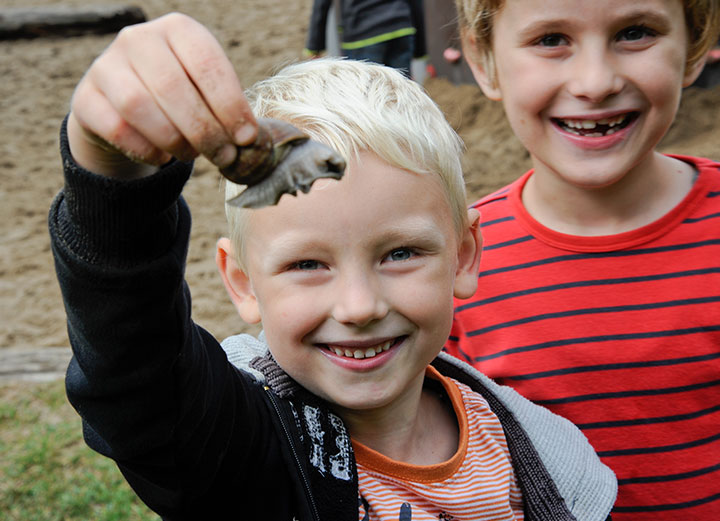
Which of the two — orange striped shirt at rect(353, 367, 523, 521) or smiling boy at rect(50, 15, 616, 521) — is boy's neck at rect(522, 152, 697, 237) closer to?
smiling boy at rect(50, 15, 616, 521)

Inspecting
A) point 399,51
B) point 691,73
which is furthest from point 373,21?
point 691,73

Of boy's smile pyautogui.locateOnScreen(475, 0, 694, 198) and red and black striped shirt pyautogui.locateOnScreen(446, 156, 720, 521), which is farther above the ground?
boy's smile pyautogui.locateOnScreen(475, 0, 694, 198)

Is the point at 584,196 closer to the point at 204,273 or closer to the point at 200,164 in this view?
the point at 204,273

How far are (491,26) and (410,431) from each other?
3.98ft

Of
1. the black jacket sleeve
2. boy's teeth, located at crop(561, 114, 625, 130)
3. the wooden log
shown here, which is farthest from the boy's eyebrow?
the wooden log

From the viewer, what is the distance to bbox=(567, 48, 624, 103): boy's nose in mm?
1920

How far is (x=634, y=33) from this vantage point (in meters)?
1.95

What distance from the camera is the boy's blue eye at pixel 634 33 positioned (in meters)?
1.93

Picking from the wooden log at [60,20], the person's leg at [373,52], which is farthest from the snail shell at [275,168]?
the wooden log at [60,20]

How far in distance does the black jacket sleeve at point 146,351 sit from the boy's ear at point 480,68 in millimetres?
1396

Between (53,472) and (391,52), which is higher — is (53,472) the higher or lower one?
the lower one

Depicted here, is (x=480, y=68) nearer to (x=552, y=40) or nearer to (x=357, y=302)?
(x=552, y=40)

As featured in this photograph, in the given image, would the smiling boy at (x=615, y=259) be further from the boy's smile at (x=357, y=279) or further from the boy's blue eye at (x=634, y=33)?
the boy's smile at (x=357, y=279)

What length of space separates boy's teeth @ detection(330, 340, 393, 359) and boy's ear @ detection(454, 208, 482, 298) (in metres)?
0.31
